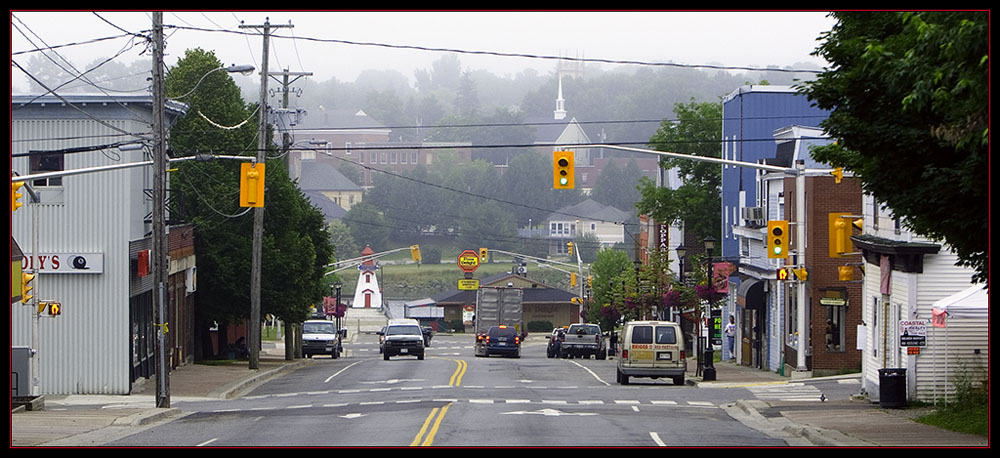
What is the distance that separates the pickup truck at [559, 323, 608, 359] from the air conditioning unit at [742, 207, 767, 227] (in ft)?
43.4

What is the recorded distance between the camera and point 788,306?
4572cm

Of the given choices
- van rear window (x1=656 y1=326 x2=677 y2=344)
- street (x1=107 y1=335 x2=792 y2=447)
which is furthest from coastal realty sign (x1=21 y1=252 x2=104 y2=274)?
van rear window (x1=656 y1=326 x2=677 y2=344)

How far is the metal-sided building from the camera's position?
36.4 metres

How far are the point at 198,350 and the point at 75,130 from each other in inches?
720

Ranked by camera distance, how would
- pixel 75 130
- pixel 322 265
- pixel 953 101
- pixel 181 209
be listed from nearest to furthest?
pixel 953 101, pixel 75 130, pixel 181 209, pixel 322 265

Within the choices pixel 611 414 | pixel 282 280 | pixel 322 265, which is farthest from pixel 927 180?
pixel 322 265

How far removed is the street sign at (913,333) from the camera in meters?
26.8

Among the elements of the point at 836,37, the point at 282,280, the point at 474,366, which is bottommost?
the point at 474,366

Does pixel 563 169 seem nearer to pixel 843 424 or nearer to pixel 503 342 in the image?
pixel 843 424

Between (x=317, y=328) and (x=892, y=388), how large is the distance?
44564 mm

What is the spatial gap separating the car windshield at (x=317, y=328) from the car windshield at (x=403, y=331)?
8.42m

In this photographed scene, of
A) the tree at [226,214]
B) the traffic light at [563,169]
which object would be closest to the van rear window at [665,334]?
the traffic light at [563,169]

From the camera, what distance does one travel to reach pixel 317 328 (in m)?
68.1

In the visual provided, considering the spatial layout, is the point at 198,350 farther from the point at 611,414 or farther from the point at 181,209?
the point at 611,414
